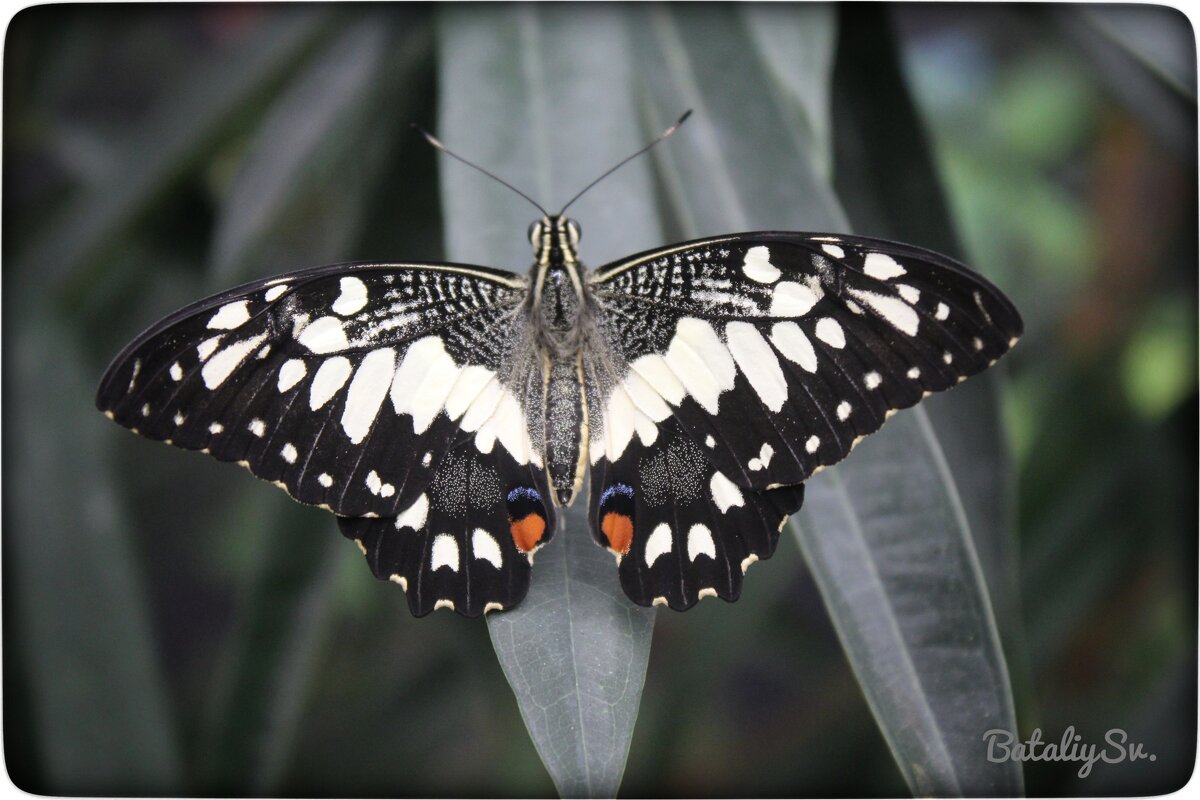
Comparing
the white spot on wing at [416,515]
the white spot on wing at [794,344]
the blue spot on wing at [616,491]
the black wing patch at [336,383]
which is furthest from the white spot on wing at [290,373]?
the white spot on wing at [794,344]

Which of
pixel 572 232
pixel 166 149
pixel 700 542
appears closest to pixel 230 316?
pixel 572 232

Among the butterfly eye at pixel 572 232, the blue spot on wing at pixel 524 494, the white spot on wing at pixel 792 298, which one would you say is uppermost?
the butterfly eye at pixel 572 232

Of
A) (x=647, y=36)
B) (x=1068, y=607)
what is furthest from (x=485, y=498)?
(x=1068, y=607)

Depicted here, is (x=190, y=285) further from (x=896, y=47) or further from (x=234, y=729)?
(x=896, y=47)

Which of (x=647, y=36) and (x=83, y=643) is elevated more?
(x=647, y=36)

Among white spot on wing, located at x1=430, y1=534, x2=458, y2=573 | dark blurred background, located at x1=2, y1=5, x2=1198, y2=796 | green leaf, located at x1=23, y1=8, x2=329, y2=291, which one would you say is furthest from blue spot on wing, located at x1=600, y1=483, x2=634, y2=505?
green leaf, located at x1=23, y1=8, x2=329, y2=291

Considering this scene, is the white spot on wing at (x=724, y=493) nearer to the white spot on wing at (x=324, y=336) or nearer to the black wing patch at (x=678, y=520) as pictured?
the black wing patch at (x=678, y=520)

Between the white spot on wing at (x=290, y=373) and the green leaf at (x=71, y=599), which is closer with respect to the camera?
the white spot on wing at (x=290, y=373)
